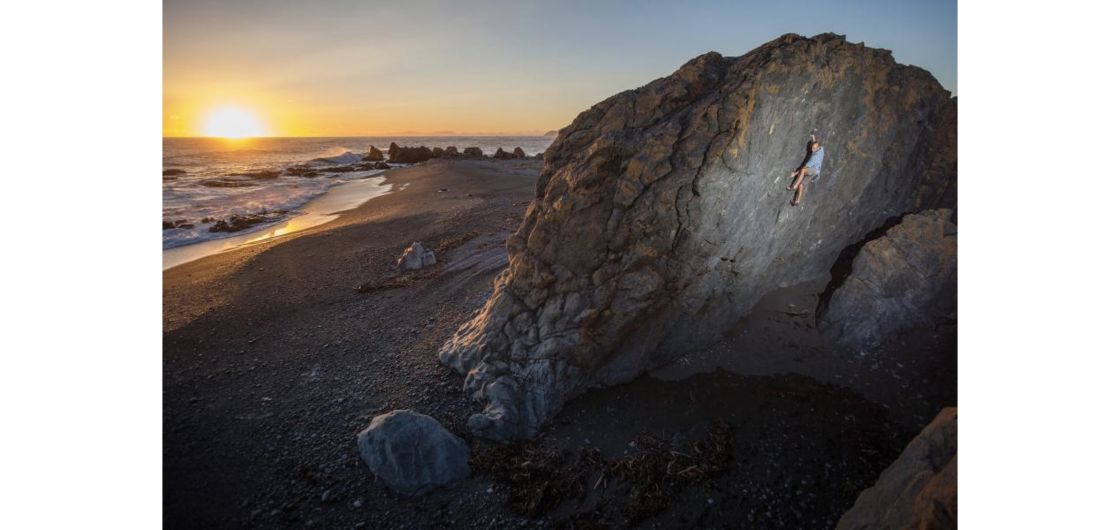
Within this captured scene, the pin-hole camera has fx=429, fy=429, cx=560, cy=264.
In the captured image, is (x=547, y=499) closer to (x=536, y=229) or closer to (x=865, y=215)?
(x=536, y=229)

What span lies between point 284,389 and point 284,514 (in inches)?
90.0

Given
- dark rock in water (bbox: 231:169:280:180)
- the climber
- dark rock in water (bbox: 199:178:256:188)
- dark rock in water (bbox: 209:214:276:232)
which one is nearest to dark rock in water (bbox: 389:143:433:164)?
dark rock in water (bbox: 231:169:280:180)

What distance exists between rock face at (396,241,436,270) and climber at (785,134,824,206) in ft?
27.5

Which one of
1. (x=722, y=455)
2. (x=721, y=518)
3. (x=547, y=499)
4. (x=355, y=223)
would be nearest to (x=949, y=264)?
(x=722, y=455)

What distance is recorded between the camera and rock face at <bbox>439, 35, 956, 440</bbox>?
5148 mm

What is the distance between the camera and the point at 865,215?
6.59 metres

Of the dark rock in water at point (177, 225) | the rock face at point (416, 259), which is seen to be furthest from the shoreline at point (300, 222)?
the rock face at point (416, 259)

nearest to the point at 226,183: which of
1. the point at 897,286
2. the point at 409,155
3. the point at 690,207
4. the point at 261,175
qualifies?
the point at 261,175

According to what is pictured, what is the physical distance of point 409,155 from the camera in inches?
1925

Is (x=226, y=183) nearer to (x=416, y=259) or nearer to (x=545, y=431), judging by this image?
(x=416, y=259)

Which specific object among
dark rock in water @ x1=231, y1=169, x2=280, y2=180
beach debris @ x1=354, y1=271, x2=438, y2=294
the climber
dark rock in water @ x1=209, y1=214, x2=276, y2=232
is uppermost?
the climber

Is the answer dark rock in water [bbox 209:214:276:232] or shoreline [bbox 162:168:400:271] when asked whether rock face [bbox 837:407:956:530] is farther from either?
dark rock in water [bbox 209:214:276:232]

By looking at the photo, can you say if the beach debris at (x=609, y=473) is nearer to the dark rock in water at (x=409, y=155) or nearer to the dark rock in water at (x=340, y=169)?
the dark rock in water at (x=340, y=169)
